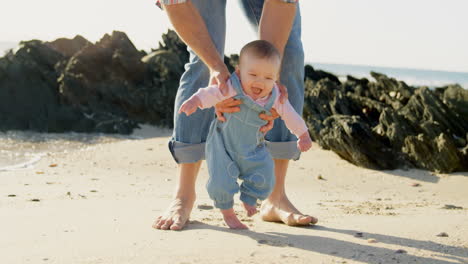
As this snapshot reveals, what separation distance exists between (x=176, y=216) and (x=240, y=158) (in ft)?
1.73

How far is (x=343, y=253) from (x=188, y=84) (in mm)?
1391

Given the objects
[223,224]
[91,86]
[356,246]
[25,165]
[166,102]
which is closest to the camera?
[356,246]

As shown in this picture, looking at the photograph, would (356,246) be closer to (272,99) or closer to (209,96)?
(272,99)

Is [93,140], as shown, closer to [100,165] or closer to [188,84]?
[100,165]

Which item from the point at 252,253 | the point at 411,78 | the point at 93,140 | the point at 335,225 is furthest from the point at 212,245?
the point at 411,78

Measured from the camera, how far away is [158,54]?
10.6m

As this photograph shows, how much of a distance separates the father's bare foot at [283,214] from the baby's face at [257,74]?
2.67ft

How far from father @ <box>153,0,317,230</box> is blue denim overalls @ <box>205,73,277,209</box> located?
0.07 metres

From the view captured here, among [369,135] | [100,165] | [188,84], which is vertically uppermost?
[188,84]

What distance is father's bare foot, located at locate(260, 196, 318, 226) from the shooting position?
3.58 meters

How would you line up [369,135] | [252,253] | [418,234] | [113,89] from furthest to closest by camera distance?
[113,89]
[369,135]
[418,234]
[252,253]

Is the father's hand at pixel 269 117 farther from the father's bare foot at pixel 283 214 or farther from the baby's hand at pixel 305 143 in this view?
the father's bare foot at pixel 283 214

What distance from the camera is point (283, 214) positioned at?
370 cm

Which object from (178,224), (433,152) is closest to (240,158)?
(178,224)
